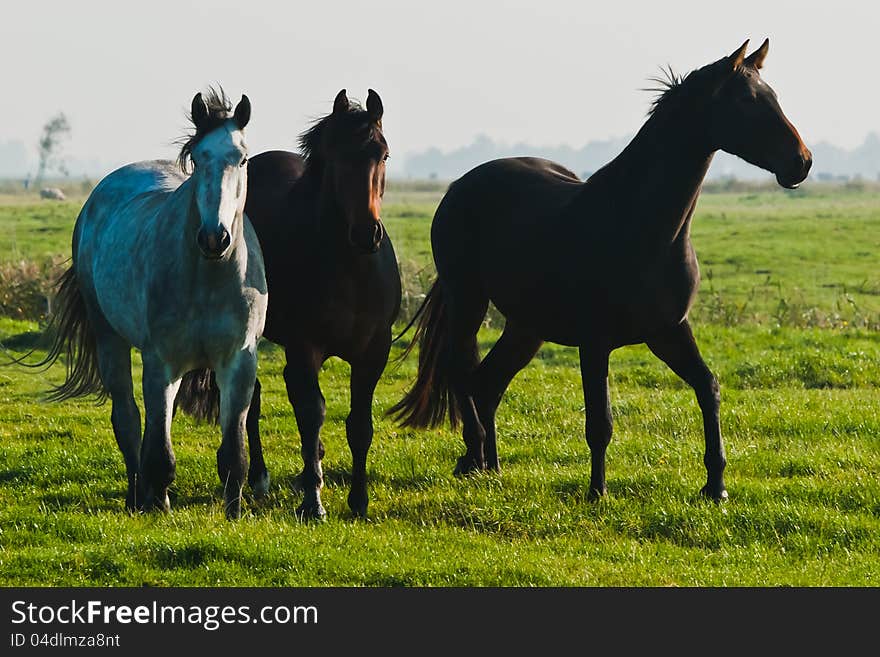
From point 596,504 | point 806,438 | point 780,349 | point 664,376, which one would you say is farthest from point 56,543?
point 780,349

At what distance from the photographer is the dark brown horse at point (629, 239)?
718 centimetres

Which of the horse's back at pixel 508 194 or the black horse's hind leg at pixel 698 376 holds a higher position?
the horse's back at pixel 508 194

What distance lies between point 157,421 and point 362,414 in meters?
1.32

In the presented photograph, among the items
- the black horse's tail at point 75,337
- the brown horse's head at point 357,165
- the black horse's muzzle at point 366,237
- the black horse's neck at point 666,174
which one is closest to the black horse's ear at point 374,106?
the brown horse's head at point 357,165

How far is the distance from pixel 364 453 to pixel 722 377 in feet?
18.7

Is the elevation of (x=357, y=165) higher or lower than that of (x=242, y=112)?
lower

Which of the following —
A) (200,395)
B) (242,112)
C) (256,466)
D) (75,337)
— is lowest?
(256,466)

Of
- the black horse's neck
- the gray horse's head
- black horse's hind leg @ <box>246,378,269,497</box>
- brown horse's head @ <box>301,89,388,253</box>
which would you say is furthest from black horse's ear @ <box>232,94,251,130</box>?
the black horse's neck

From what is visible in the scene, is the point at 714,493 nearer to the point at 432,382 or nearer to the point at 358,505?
the point at 358,505

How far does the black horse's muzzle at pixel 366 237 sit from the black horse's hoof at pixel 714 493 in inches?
107

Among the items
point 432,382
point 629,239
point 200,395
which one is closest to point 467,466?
point 432,382

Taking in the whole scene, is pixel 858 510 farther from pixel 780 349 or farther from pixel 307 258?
pixel 780 349

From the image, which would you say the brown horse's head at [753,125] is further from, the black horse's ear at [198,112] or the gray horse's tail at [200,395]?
the gray horse's tail at [200,395]

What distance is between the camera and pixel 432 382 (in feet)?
30.6
